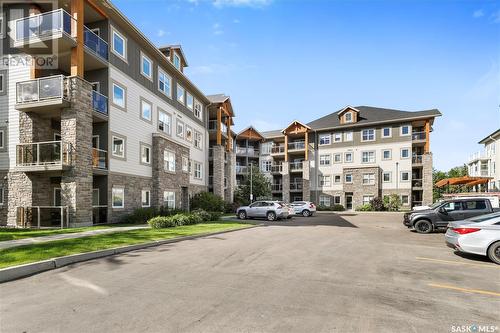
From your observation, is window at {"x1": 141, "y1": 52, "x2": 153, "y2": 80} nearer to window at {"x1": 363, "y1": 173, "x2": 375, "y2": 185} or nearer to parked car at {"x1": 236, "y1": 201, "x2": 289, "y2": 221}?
parked car at {"x1": 236, "y1": 201, "x2": 289, "y2": 221}

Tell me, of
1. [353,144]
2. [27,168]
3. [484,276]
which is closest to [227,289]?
[484,276]

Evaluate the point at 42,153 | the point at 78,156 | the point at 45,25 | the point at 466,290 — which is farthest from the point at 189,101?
the point at 466,290

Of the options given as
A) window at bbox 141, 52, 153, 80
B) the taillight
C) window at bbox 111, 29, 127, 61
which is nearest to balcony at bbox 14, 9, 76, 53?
window at bbox 111, 29, 127, 61

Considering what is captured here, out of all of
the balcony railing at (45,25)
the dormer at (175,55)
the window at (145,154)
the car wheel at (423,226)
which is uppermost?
the dormer at (175,55)

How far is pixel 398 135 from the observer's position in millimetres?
41812

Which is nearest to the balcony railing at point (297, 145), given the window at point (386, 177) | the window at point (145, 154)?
the window at point (386, 177)

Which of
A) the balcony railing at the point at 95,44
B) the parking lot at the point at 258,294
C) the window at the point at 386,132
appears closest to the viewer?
the parking lot at the point at 258,294

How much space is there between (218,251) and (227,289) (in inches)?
171

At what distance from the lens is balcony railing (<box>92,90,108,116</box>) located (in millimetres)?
18359

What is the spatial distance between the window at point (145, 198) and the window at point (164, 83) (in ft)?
30.5

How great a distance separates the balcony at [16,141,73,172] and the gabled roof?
123 feet

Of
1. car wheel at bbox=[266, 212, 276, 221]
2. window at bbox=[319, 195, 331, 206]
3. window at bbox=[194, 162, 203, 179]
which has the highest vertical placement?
window at bbox=[194, 162, 203, 179]

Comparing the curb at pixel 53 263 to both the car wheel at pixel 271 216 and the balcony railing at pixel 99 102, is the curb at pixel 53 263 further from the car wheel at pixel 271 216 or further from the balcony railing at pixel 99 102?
the car wheel at pixel 271 216

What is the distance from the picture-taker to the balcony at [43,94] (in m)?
16.4
